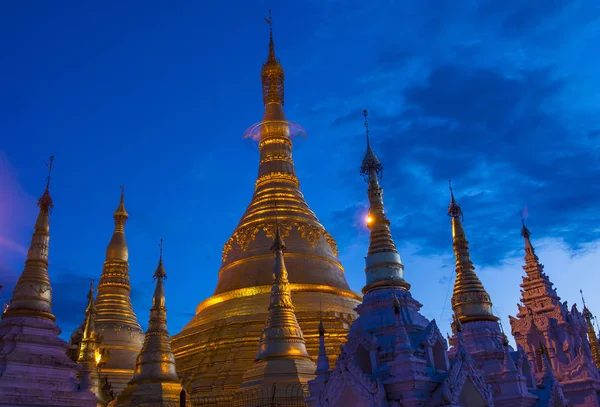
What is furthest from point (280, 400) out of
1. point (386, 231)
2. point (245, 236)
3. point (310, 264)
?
point (245, 236)

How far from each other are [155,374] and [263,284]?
7.60 meters

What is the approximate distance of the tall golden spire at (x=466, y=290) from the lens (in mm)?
20438

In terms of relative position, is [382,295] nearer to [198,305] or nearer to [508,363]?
[508,363]

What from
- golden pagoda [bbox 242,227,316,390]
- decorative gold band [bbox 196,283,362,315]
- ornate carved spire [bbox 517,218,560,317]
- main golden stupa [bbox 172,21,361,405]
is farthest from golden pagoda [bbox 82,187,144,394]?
ornate carved spire [bbox 517,218,560,317]

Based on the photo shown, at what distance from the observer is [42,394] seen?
16.7 metres

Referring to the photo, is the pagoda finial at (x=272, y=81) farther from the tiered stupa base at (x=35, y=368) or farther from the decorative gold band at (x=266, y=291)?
the tiered stupa base at (x=35, y=368)

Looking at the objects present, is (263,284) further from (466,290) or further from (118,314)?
(466,290)

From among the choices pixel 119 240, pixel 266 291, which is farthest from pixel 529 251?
pixel 119 240

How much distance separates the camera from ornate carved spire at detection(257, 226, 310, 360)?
19070 mm

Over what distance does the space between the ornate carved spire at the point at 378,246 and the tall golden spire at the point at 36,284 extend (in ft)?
34.1

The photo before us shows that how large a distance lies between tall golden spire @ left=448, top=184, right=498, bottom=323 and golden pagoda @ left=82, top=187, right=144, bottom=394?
14368 mm

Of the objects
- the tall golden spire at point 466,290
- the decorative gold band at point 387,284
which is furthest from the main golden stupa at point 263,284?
the decorative gold band at point 387,284

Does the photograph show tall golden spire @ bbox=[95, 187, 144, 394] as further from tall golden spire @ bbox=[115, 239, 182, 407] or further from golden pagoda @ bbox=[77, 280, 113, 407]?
tall golden spire @ bbox=[115, 239, 182, 407]

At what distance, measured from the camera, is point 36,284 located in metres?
19.1
